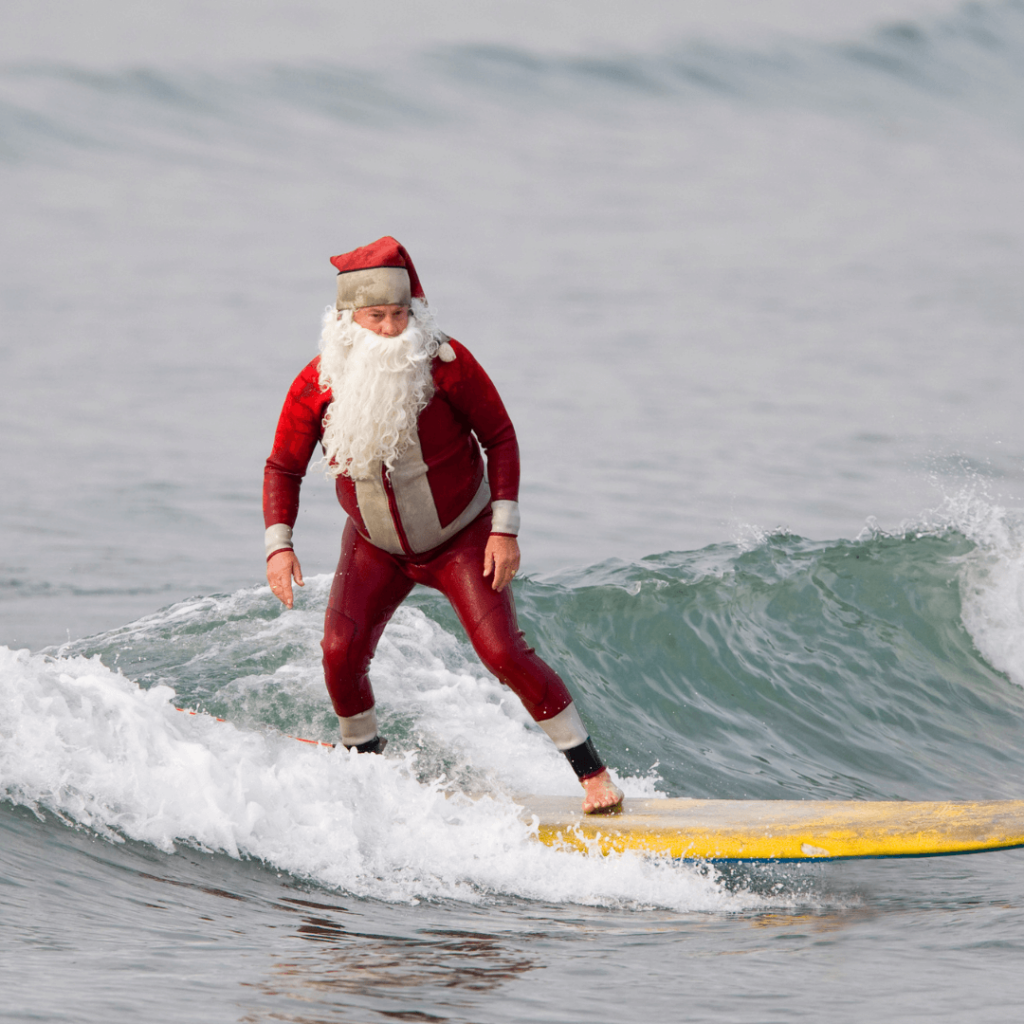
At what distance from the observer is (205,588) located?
967 cm

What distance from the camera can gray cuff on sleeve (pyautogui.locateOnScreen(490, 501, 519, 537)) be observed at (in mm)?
4297

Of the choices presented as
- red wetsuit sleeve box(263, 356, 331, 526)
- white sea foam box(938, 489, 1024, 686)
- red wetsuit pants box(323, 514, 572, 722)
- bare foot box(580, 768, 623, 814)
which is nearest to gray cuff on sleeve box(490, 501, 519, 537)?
red wetsuit pants box(323, 514, 572, 722)

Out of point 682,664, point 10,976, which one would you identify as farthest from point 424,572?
point 682,664

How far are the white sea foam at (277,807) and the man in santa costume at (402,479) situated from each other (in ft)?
1.17

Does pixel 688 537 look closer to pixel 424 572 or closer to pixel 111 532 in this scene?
pixel 111 532

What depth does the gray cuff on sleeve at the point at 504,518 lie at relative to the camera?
4297 millimetres

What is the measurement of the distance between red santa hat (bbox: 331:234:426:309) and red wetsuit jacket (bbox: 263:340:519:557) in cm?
25

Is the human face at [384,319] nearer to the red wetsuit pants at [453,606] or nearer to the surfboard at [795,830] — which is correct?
the red wetsuit pants at [453,606]

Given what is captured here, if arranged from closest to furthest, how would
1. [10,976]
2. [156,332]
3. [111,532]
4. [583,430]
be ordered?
1. [10,976]
2. [111,532]
3. [583,430]
4. [156,332]

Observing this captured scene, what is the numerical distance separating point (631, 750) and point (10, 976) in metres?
3.76

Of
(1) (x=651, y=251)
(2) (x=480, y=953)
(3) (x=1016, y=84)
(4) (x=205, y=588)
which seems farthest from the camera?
(3) (x=1016, y=84)

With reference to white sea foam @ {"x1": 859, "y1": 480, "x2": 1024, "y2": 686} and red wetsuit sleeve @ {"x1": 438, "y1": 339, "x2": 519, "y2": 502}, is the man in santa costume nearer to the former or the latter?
red wetsuit sleeve @ {"x1": 438, "y1": 339, "x2": 519, "y2": 502}

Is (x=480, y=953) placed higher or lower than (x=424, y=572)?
lower

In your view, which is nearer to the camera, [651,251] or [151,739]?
[151,739]
